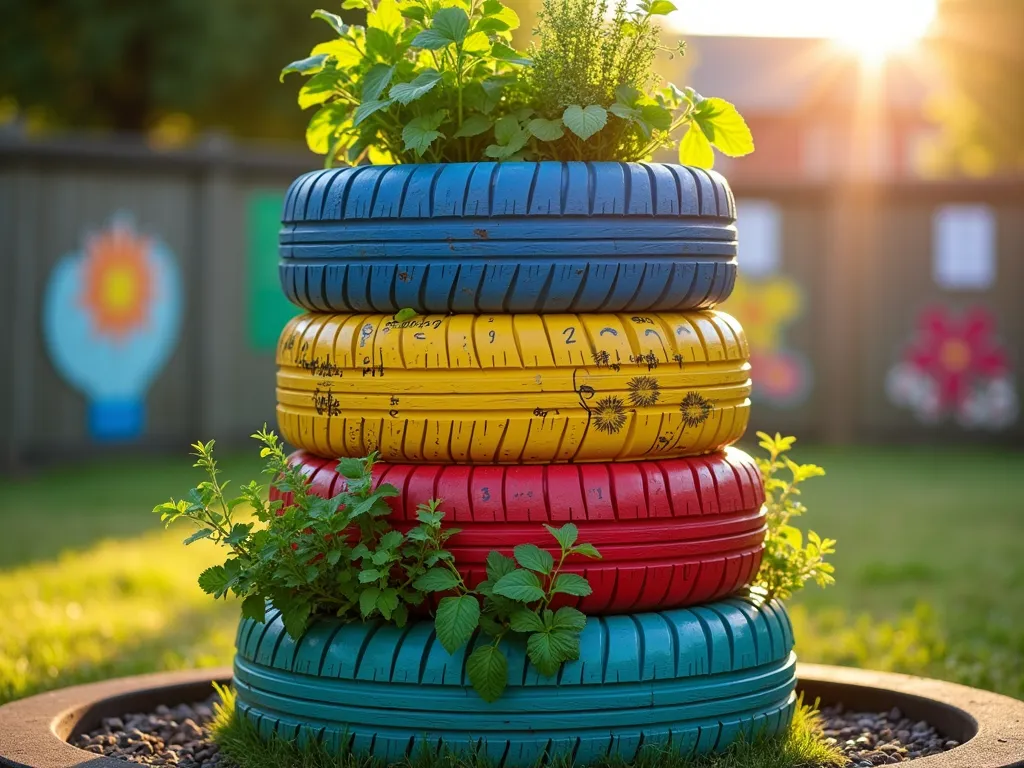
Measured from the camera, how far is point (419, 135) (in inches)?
134

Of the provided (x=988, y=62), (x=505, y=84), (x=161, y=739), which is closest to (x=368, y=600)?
(x=161, y=739)

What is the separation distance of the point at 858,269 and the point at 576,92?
10.8 metres

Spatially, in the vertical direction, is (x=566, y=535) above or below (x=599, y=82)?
below

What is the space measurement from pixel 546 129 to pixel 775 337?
10633 mm

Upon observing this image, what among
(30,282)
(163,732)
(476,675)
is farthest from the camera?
(30,282)

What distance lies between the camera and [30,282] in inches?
433

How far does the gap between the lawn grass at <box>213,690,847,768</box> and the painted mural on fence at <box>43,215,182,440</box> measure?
805 cm

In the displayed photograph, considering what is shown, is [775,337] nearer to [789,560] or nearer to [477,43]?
[789,560]

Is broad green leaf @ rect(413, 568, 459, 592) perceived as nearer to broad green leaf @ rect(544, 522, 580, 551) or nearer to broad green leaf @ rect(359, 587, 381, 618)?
broad green leaf @ rect(359, 587, 381, 618)

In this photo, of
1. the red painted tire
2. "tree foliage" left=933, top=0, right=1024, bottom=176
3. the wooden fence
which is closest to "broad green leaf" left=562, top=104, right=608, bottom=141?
the red painted tire

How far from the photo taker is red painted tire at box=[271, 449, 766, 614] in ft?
10.7

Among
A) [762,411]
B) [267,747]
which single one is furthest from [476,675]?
[762,411]

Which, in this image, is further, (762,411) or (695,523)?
(762,411)

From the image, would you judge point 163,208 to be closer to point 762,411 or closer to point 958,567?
point 762,411
